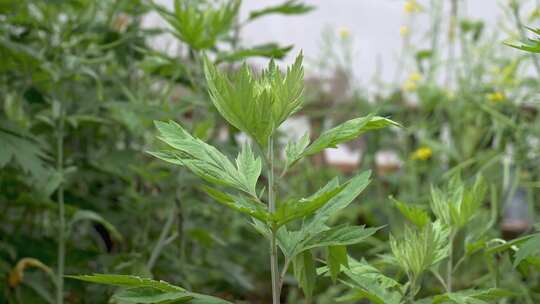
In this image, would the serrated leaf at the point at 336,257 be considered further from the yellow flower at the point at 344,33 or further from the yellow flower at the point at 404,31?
the yellow flower at the point at 404,31

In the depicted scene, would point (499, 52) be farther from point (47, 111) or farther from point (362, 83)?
point (47, 111)

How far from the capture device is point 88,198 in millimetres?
1355

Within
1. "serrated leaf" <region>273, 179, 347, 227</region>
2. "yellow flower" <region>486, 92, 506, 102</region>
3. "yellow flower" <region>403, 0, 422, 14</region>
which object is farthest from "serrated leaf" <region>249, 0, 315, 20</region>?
"yellow flower" <region>403, 0, 422, 14</region>

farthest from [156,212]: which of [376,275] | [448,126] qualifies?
[448,126]

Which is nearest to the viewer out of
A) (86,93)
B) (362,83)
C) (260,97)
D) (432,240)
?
(260,97)

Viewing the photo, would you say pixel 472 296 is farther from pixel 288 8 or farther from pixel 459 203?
pixel 288 8

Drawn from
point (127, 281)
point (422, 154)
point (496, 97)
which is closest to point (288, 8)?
point (496, 97)

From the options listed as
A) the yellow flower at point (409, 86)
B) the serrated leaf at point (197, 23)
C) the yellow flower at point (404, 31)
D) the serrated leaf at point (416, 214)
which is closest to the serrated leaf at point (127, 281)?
the serrated leaf at point (416, 214)

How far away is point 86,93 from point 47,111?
13 centimetres

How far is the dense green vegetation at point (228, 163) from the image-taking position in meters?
0.53

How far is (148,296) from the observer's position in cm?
51

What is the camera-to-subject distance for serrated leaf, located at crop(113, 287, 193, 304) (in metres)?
0.50

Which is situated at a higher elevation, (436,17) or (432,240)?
(436,17)

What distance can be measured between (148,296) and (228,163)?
10 cm
